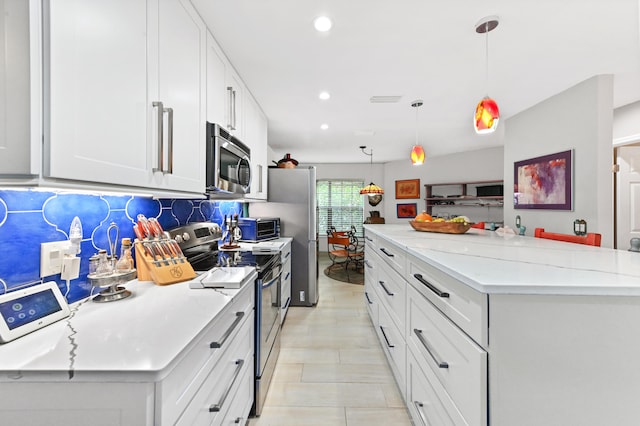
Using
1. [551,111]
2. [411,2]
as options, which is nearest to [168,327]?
[411,2]

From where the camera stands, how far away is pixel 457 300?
3.33 feet

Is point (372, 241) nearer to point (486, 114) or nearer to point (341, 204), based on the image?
point (486, 114)

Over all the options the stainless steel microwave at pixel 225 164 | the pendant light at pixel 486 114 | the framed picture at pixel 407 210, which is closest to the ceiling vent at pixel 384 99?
the pendant light at pixel 486 114

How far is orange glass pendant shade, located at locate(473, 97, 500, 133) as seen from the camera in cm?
188

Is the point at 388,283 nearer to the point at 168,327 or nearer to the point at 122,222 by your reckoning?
the point at 168,327

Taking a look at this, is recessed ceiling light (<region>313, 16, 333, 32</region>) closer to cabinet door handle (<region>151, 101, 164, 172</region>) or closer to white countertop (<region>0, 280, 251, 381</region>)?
cabinet door handle (<region>151, 101, 164, 172</region>)

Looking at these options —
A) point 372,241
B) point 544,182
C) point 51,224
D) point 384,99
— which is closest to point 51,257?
point 51,224

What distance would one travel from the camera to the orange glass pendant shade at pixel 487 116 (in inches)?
74.1

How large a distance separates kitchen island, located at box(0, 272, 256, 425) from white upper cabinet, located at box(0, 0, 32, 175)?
0.48 metres

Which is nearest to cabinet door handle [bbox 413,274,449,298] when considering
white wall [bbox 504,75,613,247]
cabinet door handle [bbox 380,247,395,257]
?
cabinet door handle [bbox 380,247,395,257]

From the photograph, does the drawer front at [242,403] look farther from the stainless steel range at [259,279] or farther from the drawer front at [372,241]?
the drawer front at [372,241]

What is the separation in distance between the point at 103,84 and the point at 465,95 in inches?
123

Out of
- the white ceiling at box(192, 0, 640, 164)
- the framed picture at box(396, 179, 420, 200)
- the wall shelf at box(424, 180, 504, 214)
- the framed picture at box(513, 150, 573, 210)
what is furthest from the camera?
the framed picture at box(396, 179, 420, 200)

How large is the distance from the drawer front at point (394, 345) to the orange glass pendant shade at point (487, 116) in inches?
61.5
